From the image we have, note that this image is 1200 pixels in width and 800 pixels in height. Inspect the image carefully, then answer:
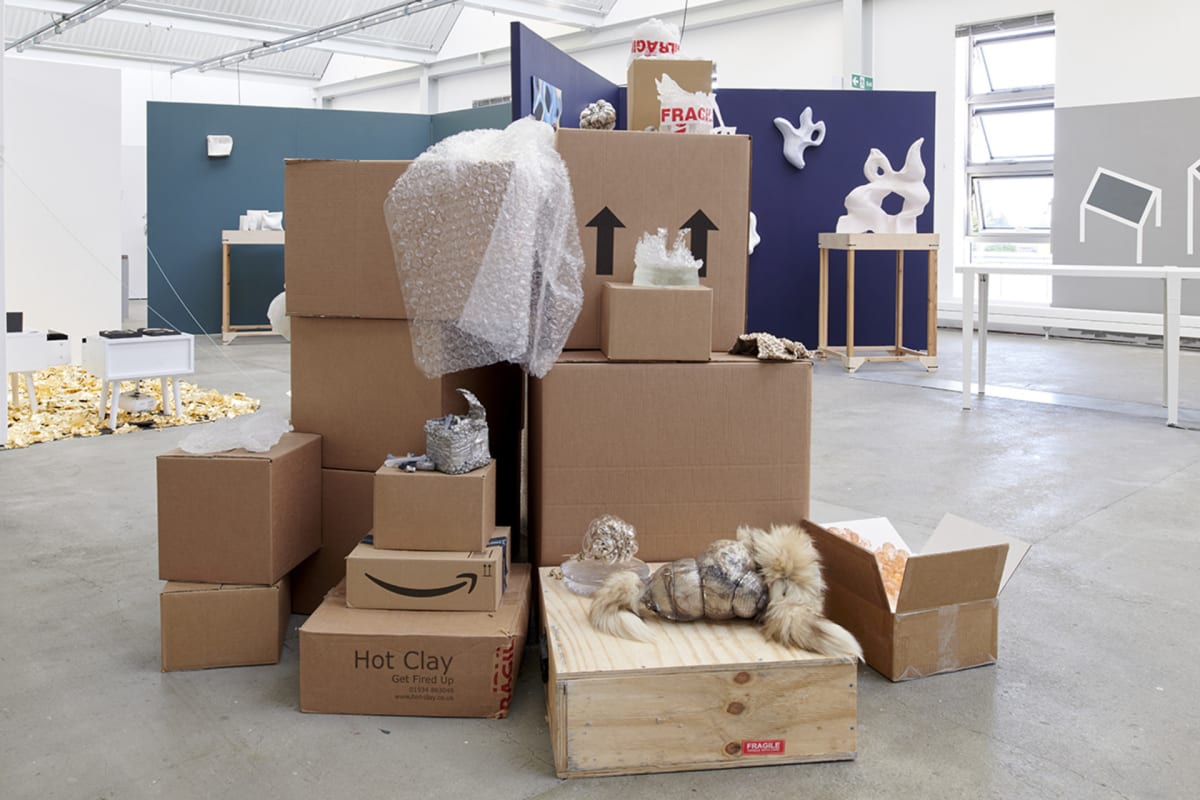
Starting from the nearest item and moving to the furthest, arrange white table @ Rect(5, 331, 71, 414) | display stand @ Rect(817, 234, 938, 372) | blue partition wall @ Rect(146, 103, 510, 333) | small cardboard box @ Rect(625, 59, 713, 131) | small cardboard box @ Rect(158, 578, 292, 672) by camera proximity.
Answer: small cardboard box @ Rect(158, 578, 292, 672) < small cardboard box @ Rect(625, 59, 713, 131) < white table @ Rect(5, 331, 71, 414) < display stand @ Rect(817, 234, 938, 372) < blue partition wall @ Rect(146, 103, 510, 333)

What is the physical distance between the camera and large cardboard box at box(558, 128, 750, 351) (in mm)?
2201

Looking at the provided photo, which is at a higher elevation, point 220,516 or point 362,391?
point 362,391

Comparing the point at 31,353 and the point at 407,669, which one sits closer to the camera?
the point at 407,669

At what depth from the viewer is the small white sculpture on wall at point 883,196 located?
6395 millimetres

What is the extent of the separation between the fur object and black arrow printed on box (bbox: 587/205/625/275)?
0.72 meters

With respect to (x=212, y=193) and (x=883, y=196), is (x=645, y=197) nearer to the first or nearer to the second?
(x=883, y=196)

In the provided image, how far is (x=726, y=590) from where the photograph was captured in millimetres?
1738

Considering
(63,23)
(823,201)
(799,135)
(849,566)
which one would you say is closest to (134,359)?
(849,566)

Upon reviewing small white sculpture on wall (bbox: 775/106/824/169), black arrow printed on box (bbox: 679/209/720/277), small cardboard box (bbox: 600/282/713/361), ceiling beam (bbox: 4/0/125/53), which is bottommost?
small cardboard box (bbox: 600/282/713/361)

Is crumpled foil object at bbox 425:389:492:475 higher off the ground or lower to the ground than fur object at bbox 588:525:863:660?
higher

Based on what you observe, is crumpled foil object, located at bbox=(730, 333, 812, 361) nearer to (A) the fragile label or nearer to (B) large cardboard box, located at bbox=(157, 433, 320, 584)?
(A) the fragile label

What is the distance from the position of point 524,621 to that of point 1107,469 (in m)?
2.63

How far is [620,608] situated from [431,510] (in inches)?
15.8

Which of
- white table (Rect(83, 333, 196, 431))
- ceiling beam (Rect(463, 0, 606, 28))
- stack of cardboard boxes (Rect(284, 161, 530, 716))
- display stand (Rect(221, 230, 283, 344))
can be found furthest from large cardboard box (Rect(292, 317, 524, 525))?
ceiling beam (Rect(463, 0, 606, 28))
